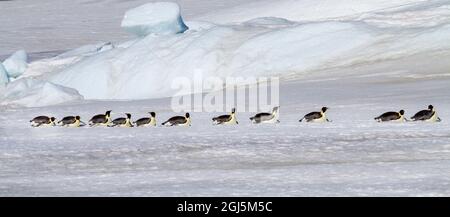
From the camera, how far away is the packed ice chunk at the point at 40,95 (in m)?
23.1

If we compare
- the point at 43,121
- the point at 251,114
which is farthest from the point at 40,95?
the point at 251,114

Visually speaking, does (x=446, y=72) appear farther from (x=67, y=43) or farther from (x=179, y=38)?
(x=67, y=43)

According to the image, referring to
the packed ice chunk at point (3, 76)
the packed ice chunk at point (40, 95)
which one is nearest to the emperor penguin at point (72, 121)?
the packed ice chunk at point (40, 95)

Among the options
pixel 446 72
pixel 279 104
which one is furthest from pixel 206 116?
pixel 446 72

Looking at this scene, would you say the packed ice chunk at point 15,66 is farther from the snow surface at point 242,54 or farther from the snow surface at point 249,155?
the snow surface at point 249,155

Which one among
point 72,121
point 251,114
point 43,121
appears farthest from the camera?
point 251,114

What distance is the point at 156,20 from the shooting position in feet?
97.2

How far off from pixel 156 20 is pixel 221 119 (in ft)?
43.2

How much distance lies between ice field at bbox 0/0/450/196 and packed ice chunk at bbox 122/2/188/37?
12cm

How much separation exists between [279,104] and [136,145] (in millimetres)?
4829

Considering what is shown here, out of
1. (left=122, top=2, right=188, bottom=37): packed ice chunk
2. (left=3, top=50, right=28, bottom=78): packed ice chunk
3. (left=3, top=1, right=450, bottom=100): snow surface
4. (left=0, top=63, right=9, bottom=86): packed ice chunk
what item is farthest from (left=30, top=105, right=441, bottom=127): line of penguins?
(left=122, top=2, right=188, bottom=37): packed ice chunk

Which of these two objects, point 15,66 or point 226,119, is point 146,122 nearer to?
point 226,119

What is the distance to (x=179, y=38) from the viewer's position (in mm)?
26984
